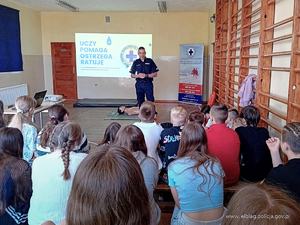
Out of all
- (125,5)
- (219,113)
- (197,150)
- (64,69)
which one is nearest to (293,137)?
(197,150)

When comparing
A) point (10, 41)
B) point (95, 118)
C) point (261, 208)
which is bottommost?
point (95, 118)

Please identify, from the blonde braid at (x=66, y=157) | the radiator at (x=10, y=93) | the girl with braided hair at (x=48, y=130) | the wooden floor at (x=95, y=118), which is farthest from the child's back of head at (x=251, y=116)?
the radiator at (x=10, y=93)

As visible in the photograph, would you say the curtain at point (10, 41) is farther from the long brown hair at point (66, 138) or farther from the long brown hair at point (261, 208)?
the long brown hair at point (261, 208)

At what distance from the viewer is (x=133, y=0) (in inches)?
276

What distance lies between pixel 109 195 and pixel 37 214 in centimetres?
92

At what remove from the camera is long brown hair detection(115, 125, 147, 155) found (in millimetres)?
1761

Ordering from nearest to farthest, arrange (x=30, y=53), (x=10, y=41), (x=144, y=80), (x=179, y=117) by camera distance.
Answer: (x=179, y=117), (x=144, y=80), (x=10, y=41), (x=30, y=53)

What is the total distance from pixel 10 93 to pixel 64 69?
2.46m

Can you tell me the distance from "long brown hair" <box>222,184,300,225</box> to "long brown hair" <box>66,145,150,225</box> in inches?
10.4

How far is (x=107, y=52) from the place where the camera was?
895 cm

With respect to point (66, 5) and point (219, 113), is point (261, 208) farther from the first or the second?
point (66, 5)

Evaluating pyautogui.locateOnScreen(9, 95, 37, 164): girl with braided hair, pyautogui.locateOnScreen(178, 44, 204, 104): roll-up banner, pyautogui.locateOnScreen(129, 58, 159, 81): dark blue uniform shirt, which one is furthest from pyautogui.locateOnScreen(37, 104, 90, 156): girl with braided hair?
pyautogui.locateOnScreen(178, 44, 204, 104): roll-up banner

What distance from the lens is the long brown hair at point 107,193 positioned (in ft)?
2.45

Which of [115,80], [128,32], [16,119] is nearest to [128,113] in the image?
[115,80]
